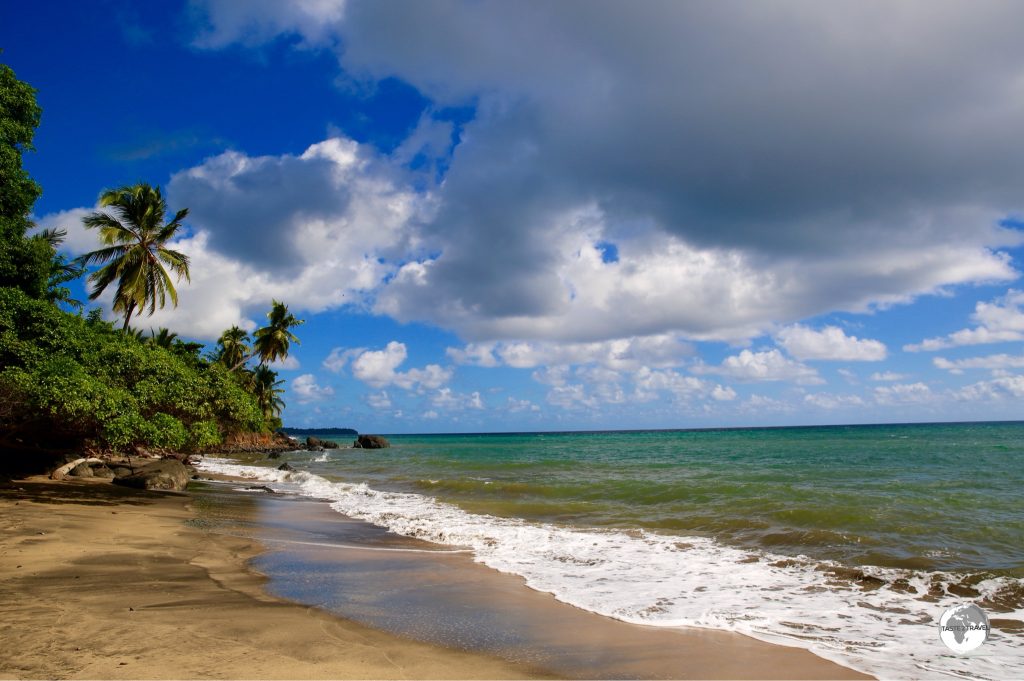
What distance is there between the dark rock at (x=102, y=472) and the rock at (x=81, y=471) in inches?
9.5

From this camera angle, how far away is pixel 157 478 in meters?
17.1

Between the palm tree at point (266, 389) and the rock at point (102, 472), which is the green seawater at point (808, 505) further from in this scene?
the palm tree at point (266, 389)

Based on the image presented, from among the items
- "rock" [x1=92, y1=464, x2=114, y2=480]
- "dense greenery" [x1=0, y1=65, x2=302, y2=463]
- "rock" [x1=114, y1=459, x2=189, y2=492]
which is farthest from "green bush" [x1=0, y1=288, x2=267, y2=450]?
"rock" [x1=92, y1=464, x2=114, y2=480]

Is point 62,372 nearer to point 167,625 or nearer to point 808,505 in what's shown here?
point 167,625

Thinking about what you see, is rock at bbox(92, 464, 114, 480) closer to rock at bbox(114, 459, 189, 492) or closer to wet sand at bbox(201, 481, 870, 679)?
rock at bbox(114, 459, 189, 492)

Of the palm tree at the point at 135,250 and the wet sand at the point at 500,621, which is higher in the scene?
the palm tree at the point at 135,250

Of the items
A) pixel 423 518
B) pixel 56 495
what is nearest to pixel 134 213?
pixel 56 495

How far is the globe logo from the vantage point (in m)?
5.68

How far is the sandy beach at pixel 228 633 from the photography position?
413 cm

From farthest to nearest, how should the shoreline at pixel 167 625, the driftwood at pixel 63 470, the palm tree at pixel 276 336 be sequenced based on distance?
the palm tree at pixel 276 336 → the driftwood at pixel 63 470 → the shoreline at pixel 167 625

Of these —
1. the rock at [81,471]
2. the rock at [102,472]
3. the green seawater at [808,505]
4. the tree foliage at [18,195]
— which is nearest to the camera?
the green seawater at [808,505]

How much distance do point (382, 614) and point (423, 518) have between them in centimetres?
842

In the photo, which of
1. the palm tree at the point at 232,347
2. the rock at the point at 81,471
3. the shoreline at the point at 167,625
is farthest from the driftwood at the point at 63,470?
the palm tree at the point at 232,347

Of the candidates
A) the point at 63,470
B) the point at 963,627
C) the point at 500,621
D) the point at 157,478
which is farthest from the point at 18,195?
the point at 963,627
